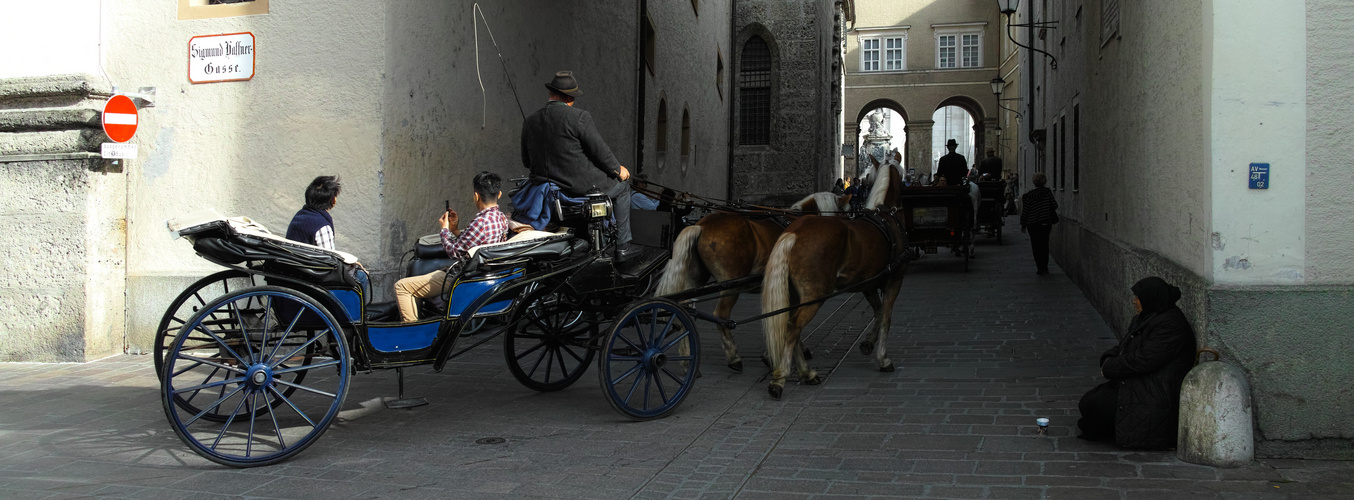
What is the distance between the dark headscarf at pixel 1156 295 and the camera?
4.97m

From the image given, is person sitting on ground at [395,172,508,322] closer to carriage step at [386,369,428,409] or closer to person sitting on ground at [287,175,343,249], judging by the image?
carriage step at [386,369,428,409]

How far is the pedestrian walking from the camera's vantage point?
14867mm

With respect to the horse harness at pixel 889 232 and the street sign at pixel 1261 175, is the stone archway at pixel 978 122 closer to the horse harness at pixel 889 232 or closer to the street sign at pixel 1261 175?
the horse harness at pixel 889 232

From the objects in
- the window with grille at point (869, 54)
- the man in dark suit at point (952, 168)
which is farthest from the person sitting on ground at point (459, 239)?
the window with grille at point (869, 54)

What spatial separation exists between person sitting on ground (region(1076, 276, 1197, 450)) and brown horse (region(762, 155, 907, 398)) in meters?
1.99

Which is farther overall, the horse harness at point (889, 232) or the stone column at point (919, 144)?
the stone column at point (919, 144)

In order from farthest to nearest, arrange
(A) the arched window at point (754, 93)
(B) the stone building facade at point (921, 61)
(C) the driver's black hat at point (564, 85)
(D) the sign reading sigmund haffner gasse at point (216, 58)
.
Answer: (B) the stone building facade at point (921, 61)
(A) the arched window at point (754, 93)
(D) the sign reading sigmund haffner gasse at point (216, 58)
(C) the driver's black hat at point (564, 85)

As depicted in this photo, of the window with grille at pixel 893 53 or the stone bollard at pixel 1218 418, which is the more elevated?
the window with grille at pixel 893 53

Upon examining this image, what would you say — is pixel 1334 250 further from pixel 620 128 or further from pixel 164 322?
pixel 620 128

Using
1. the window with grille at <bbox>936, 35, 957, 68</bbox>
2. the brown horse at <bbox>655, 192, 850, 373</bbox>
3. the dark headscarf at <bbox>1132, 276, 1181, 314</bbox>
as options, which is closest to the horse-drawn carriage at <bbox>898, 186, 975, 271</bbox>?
Result: the brown horse at <bbox>655, 192, 850, 373</bbox>

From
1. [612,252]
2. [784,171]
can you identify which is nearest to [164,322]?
[612,252]

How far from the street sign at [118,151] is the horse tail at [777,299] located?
5270 millimetres

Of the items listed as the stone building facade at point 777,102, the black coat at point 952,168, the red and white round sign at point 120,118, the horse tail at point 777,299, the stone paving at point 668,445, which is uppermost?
the stone building facade at point 777,102

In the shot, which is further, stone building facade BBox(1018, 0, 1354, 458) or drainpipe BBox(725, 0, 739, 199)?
drainpipe BBox(725, 0, 739, 199)
